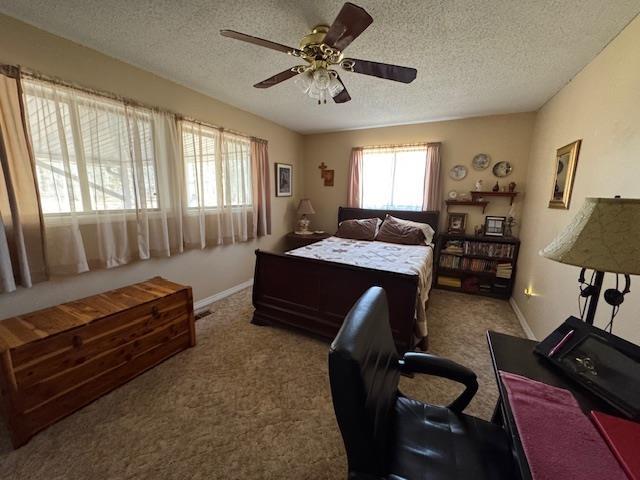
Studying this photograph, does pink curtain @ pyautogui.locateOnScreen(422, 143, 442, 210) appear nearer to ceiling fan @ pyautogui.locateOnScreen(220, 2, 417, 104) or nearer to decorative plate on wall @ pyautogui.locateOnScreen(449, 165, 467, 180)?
decorative plate on wall @ pyautogui.locateOnScreen(449, 165, 467, 180)

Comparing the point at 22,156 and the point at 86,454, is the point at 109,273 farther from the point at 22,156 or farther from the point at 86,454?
the point at 86,454

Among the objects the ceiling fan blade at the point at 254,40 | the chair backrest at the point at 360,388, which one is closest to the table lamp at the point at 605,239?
the chair backrest at the point at 360,388

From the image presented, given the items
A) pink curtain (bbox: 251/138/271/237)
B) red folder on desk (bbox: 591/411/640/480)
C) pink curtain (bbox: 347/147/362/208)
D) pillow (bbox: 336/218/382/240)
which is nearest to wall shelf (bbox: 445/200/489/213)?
pillow (bbox: 336/218/382/240)

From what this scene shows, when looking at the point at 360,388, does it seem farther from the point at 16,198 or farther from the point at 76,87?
the point at 76,87

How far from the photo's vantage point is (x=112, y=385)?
1.75 metres

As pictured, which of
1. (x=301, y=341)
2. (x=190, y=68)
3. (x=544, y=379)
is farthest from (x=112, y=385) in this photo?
(x=190, y=68)

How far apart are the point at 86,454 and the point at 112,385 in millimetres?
471

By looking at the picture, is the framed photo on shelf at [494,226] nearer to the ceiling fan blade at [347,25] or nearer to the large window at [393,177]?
the large window at [393,177]

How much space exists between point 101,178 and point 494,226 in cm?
440

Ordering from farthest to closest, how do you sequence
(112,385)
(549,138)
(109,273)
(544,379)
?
1. (549,138)
2. (109,273)
3. (112,385)
4. (544,379)

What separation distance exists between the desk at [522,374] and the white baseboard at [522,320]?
5.70 feet

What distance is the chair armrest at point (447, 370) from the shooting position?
1030mm

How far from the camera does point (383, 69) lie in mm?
1616

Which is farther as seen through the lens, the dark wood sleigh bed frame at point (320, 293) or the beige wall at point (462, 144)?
the beige wall at point (462, 144)
